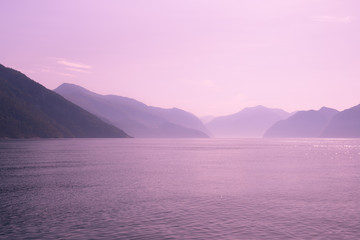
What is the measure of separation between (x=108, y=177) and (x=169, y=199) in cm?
2320

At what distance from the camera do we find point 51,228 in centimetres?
2675

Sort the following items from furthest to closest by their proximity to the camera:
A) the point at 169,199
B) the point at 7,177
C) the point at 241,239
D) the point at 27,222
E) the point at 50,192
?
the point at 7,177 < the point at 50,192 < the point at 169,199 < the point at 27,222 < the point at 241,239

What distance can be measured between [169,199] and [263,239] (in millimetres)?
17560

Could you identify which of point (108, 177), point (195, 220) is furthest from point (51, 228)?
point (108, 177)

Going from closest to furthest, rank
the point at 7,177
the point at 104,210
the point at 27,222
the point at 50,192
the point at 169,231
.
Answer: the point at 169,231 → the point at 27,222 → the point at 104,210 → the point at 50,192 → the point at 7,177

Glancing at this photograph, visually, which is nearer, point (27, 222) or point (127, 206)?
point (27, 222)

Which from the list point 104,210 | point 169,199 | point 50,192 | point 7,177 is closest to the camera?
point 104,210

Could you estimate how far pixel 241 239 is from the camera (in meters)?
24.5

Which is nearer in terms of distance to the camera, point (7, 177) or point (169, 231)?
point (169, 231)

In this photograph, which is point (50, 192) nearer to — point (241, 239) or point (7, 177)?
point (7, 177)

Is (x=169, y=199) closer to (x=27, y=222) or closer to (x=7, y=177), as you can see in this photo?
(x=27, y=222)

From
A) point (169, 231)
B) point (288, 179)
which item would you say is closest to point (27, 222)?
point (169, 231)

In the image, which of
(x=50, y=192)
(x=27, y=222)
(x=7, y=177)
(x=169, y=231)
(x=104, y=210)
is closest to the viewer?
(x=169, y=231)

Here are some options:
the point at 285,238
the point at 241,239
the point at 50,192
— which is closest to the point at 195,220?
the point at 241,239
